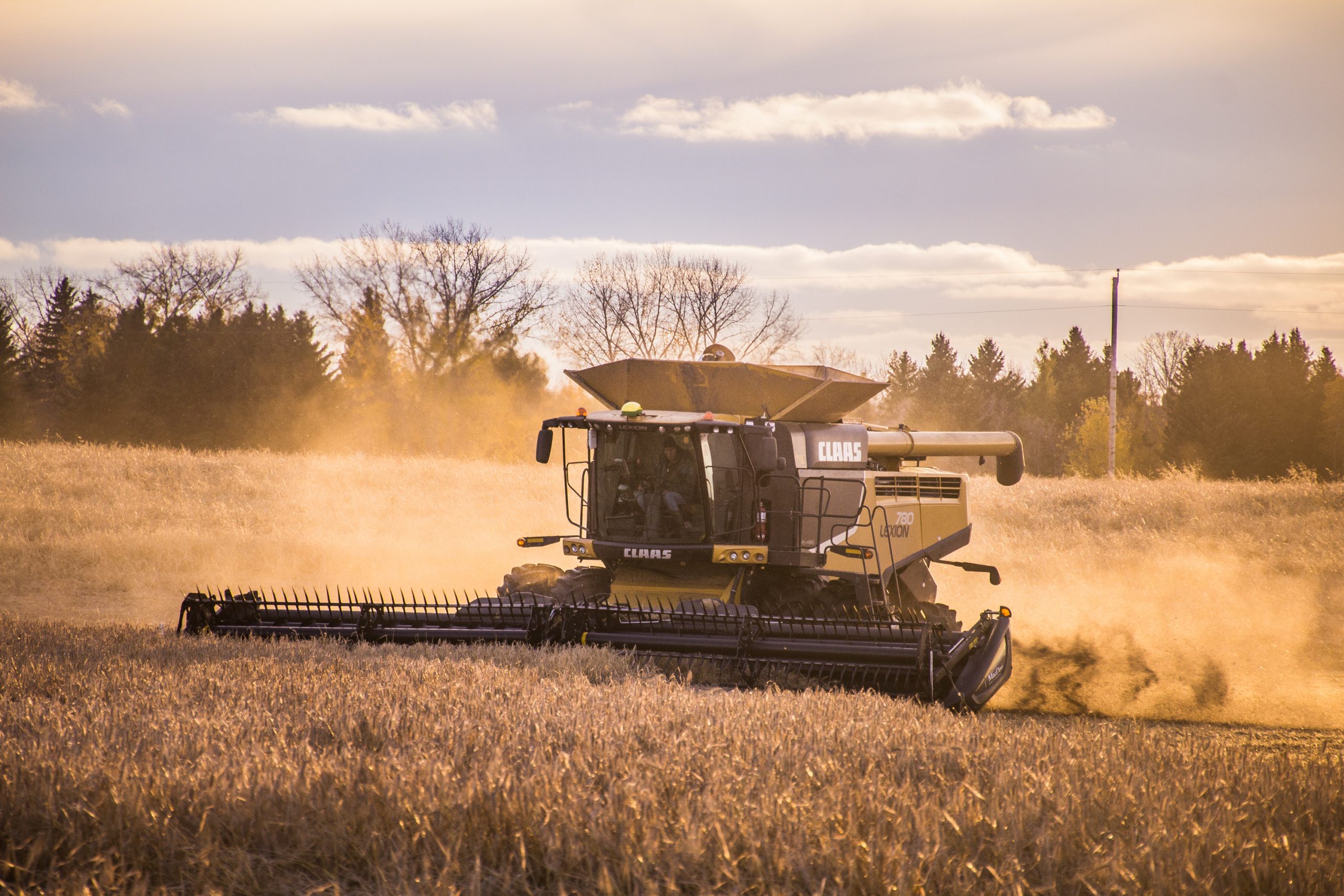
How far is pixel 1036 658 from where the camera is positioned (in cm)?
1073

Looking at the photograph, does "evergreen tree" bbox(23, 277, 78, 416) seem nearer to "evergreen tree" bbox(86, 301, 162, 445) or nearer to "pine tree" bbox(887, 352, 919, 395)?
"evergreen tree" bbox(86, 301, 162, 445)

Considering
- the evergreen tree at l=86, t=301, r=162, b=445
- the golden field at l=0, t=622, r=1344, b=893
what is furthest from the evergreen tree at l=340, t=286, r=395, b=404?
the golden field at l=0, t=622, r=1344, b=893

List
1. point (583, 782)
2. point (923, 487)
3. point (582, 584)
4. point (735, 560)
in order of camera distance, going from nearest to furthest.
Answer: point (583, 782) → point (735, 560) → point (582, 584) → point (923, 487)

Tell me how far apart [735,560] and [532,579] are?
1956mm

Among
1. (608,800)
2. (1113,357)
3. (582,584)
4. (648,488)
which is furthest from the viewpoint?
(1113,357)

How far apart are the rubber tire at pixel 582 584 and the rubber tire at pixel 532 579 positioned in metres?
0.09

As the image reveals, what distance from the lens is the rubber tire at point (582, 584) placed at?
26.7ft

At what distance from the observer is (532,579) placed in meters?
8.63

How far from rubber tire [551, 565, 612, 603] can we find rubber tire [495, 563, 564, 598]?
0.29ft

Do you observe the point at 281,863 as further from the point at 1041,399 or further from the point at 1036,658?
the point at 1041,399

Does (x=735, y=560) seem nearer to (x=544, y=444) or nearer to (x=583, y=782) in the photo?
(x=544, y=444)

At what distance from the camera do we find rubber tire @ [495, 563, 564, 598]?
826 cm

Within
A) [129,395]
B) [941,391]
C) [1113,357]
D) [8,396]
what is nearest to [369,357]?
[129,395]

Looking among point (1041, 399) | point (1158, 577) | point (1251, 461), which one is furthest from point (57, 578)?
point (1041, 399)
